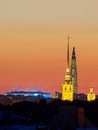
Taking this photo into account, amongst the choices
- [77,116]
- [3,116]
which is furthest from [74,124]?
[3,116]

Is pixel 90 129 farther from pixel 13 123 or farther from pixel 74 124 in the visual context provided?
pixel 13 123

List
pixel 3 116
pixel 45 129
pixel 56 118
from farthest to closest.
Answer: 1. pixel 3 116
2. pixel 56 118
3. pixel 45 129

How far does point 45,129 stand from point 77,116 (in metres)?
2.25

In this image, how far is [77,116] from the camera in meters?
43.5

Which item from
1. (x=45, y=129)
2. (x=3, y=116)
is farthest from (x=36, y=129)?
(x=3, y=116)

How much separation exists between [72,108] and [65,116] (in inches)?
28.8

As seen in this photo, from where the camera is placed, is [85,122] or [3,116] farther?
[3,116]

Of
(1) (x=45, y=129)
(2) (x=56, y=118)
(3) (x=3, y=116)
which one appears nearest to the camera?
(1) (x=45, y=129)

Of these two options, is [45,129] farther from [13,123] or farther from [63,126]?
[13,123]

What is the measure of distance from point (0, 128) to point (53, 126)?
2.89 meters

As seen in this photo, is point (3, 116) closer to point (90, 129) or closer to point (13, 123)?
point (13, 123)

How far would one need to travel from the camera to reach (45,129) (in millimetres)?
41969

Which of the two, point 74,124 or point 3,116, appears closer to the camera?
point 74,124

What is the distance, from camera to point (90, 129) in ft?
145
